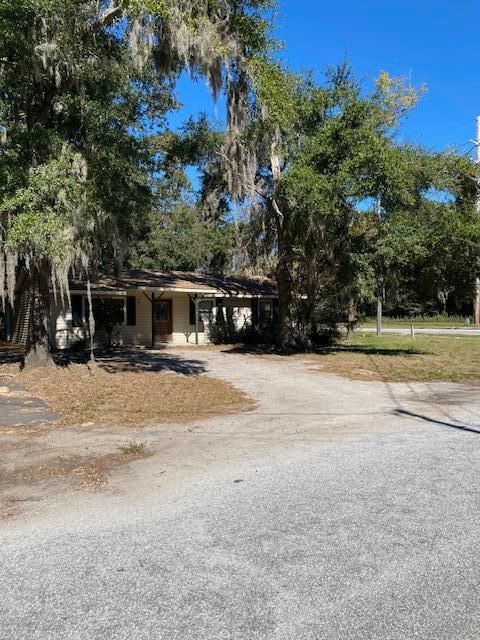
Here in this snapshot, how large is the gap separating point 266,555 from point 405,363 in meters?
15.2

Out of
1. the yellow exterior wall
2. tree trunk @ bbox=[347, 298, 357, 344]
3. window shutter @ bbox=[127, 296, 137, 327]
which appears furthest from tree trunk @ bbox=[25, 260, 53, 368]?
tree trunk @ bbox=[347, 298, 357, 344]

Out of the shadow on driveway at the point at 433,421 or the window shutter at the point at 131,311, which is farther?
the window shutter at the point at 131,311

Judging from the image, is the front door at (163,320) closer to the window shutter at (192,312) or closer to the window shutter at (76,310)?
the window shutter at (192,312)

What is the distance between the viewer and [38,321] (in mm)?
14484

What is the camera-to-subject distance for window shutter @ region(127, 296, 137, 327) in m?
24.9

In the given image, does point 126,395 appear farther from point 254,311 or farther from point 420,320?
point 420,320

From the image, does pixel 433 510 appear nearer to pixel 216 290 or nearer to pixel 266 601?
pixel 266 601

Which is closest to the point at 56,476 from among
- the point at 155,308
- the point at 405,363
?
the point at 405,363

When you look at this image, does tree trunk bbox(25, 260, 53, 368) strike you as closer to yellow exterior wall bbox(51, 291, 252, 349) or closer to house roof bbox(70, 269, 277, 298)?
house roof bbox(70, 269, 277, 298)

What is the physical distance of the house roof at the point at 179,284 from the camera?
2317 cm

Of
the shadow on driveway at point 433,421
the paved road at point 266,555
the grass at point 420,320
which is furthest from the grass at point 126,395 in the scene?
the grass at point 420,320

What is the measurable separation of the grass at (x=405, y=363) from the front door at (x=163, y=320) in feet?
23.9

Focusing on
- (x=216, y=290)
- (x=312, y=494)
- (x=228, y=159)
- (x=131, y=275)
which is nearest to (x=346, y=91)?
(x=228, y=159)

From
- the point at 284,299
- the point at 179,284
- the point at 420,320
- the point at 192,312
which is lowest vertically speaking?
the point at 420,320
